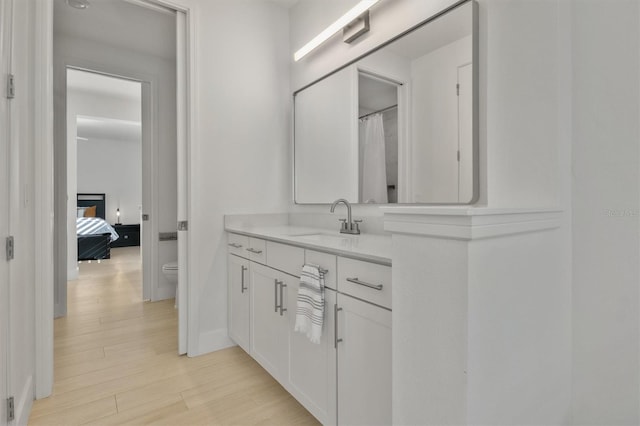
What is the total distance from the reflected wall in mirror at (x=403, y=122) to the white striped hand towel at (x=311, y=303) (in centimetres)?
67

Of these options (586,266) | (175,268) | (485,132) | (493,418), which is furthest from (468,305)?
(175,268)

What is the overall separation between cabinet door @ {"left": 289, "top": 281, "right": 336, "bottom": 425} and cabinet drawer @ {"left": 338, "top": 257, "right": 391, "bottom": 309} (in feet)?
0.33

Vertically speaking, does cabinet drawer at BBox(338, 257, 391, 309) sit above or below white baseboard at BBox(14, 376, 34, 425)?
above

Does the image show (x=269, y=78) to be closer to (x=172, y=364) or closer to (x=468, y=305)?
(x=172, y=364)

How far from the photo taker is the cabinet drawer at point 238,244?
209cm

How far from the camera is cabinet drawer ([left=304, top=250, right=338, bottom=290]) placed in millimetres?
A: 1327

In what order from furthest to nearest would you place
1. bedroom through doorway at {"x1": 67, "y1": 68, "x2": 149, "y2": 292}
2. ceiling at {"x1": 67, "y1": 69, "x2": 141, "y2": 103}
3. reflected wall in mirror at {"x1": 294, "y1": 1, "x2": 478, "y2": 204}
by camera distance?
bedroom through doorway at {"x1": 67, "y1": 68, "x2": 149, "y2": 292} < ceiling at {"x1": 67, "y1": 69, "x2": 141, "y2": 103} < reflected wall in mirror at {"x1": 294, "y1": 1, "x2": 478, "y2": 204}

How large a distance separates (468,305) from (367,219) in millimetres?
1262

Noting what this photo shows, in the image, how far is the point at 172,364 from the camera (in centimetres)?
209

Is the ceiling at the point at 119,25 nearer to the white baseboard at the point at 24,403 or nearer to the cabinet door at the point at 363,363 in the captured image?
the white baseboard at the point at 24,403

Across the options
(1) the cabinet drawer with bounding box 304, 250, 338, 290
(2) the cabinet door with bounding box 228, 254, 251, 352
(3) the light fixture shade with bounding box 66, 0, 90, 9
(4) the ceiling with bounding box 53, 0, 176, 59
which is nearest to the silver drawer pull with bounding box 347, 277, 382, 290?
(1) the cabinet drawer with bounding box 304, 250, 338, 290

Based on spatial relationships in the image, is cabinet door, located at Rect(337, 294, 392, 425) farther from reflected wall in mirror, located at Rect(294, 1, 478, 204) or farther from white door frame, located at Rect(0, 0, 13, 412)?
white door frame, located at Rect(0, 0, 13, 412)

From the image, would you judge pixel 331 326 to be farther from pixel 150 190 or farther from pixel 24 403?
pixel 150 190

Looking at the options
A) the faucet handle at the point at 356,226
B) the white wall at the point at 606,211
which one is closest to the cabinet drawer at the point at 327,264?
the faucet handle at the point at 356,226
